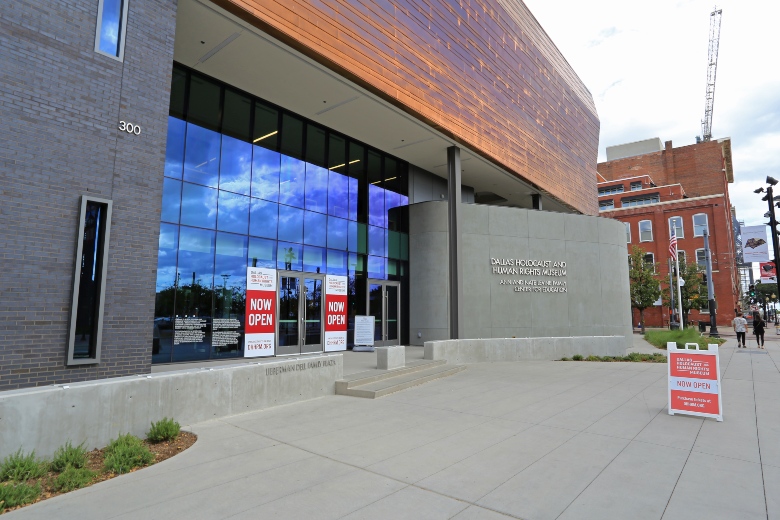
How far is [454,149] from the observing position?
20562 mm

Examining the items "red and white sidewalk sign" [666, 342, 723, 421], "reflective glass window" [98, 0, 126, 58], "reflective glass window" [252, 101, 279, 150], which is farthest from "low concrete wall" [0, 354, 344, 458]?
"reflective glass window" [252, 101, 279, 150]

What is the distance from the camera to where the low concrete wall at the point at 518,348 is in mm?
15874

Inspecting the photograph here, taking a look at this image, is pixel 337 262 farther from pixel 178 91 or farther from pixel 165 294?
pixel 178 91

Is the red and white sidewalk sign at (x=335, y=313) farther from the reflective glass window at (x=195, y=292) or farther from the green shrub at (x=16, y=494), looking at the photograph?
the green shrub at (x=16, y=494)

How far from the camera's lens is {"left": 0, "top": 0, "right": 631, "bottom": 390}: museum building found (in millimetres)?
7602

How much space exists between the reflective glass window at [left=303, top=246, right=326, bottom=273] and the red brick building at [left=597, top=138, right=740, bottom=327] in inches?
1385

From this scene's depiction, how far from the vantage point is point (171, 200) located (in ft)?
44.4

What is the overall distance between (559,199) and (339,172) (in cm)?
1615

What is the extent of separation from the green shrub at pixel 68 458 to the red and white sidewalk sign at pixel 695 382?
945 centimetres

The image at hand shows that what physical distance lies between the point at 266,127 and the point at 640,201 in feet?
219

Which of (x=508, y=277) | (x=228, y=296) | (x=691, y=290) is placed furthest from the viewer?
(x=691, y=290)

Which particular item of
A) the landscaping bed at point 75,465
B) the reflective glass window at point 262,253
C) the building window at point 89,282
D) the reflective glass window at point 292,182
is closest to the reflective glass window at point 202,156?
the reflective glass window at point 262,253

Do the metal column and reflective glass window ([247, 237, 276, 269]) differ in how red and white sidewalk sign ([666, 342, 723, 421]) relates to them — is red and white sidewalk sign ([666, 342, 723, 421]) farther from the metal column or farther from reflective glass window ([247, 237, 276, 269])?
reflective glass window ([247, 237, 276, 269])

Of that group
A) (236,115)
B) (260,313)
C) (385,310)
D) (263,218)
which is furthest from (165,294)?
(385,310)
